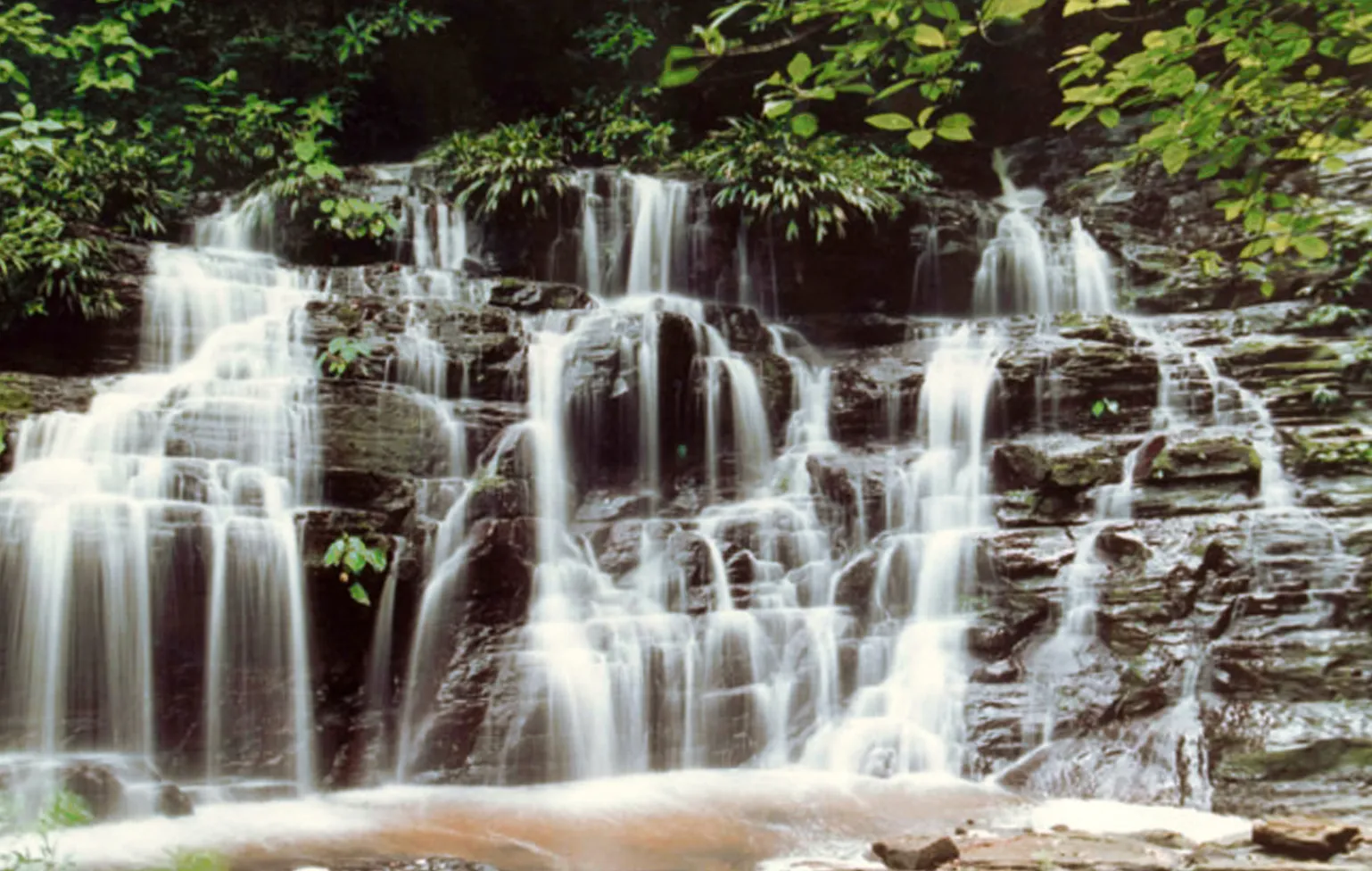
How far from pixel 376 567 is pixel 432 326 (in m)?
2.78

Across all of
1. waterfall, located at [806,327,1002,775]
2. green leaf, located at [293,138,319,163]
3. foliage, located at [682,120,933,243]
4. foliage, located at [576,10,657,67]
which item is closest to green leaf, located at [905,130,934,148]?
waterfall, located at [806,327,1002,775]

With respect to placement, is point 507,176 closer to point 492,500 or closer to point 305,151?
point 305,151

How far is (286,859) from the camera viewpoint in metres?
5.12

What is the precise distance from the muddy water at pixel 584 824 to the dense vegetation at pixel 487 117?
3.53 meters

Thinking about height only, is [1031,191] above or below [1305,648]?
above

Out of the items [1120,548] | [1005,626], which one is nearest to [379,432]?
[1005,626]

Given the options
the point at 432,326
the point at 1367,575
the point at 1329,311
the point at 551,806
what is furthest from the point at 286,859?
the point at 1329,311

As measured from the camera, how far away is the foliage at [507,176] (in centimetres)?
1228

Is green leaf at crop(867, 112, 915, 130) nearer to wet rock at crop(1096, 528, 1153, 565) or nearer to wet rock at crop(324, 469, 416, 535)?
wet rock at crop(324, 469, 416, 535)

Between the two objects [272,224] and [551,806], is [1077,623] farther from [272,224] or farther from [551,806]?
[272,224]

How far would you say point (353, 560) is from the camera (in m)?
7.00

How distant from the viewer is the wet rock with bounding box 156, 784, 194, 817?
581 cm

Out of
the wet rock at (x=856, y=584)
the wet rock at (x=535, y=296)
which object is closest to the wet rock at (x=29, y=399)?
the wet rock at (x=535, y=296)

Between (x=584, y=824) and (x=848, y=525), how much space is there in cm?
392
